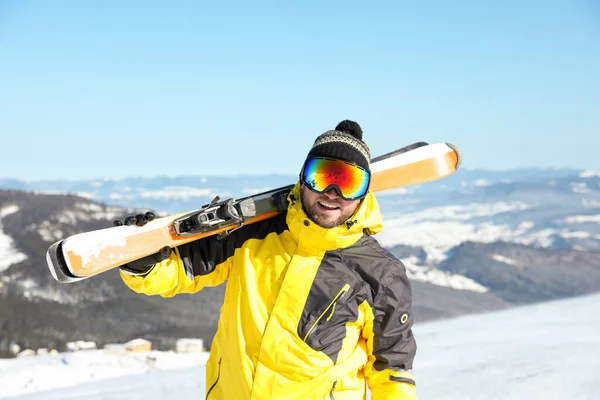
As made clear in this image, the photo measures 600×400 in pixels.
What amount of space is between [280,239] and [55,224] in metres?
75.2

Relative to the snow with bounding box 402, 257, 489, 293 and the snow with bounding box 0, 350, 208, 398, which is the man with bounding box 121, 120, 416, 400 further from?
the snow with bounding box 402, 257, 489, 293

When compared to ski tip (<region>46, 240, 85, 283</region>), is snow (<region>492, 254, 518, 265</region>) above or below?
below

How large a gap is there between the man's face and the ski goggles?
1.1 inches

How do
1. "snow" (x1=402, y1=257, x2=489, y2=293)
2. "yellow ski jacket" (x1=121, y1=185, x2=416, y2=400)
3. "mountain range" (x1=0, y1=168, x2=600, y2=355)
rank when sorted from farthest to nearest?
1. "snow" (x1=402, y1=257, x2=489, y2=293)
2. "mountain range" (x1=0, y1=168, x2=600, y2=355)
3. "yellow ski jacket" (x1=121, y1=185, x2=416, y2=400)

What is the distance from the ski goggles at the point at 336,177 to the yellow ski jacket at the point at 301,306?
0.37ft

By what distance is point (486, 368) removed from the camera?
17.7 ft

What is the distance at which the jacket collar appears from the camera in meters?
2.27

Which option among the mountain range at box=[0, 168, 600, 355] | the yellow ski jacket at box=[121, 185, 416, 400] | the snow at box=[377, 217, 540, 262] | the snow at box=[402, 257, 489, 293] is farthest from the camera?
the snow at box=[377, 217, 540, 262]

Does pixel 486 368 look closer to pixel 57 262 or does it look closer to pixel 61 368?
pixel 57 262

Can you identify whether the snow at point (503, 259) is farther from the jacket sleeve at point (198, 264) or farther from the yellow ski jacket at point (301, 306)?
the jacket sleeve at point (198, 264)

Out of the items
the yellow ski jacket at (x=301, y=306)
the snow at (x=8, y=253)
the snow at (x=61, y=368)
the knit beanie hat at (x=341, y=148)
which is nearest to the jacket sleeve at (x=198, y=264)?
the yellow ski jacket at (x=301, y=306)

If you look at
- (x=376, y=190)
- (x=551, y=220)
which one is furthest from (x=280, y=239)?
(x=551, y=220)

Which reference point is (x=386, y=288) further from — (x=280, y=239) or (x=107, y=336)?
(x=107, y=336)

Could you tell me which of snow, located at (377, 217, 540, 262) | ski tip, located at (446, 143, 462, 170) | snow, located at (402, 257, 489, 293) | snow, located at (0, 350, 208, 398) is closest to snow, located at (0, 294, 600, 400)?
snow, located at (0, 350, 208, 398)
